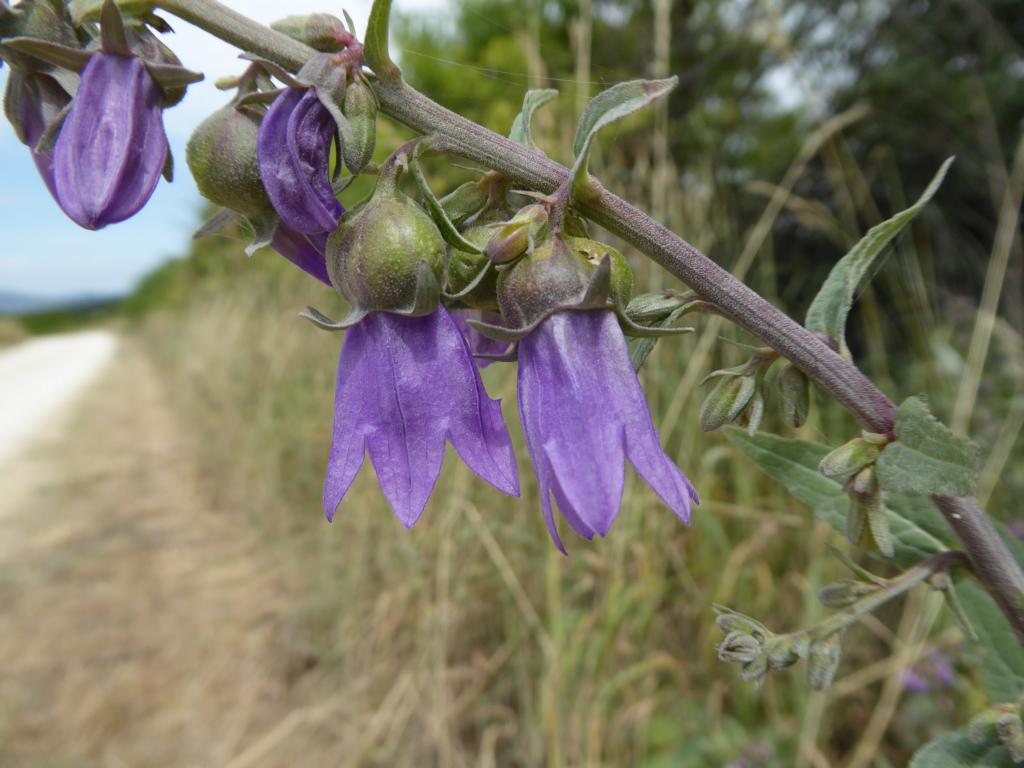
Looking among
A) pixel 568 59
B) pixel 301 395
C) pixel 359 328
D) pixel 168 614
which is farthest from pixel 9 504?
pixel 359 328

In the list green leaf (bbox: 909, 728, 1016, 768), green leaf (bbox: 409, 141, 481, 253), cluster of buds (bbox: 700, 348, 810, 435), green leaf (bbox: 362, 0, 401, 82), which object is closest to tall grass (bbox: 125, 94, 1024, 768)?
green leaf (bbox: 909, 728, 1016, 768)

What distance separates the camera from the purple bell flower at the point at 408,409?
0.77 meters

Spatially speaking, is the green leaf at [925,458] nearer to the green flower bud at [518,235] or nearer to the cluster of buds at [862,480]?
the cluster of buds at [862,480]

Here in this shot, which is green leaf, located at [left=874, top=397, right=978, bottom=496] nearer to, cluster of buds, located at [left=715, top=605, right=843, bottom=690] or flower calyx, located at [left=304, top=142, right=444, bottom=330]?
cluster of buds, located at [left=715, top=605, right=843, bottom=690]

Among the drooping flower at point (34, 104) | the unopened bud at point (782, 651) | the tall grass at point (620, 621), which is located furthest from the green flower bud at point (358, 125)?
the tall grass at point (620, 621)

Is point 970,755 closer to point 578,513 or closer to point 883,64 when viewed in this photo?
point 578,513

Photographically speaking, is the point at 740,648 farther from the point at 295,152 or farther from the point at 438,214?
the point at 295,152

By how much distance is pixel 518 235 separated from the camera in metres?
0.72

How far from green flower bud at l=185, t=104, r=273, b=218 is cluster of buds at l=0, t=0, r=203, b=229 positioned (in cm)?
6

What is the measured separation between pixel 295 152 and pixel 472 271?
0.18 meters

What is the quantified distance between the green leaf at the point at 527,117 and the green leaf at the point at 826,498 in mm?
422

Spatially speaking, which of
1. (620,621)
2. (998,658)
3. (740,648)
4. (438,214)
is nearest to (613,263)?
(438,214)

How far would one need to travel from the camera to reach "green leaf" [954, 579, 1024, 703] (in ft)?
3.17

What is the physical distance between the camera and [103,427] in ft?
30.4
